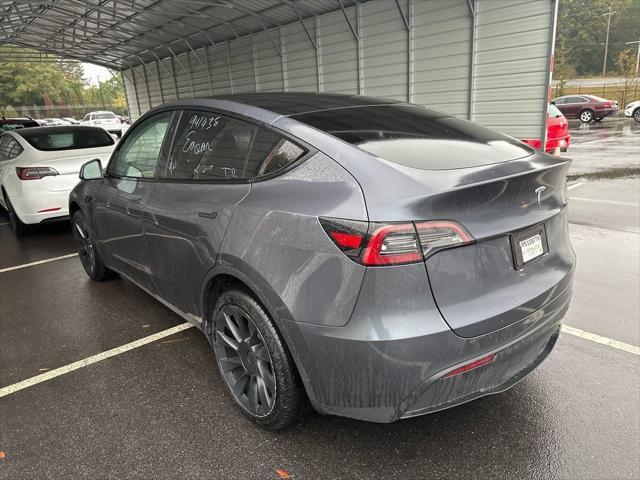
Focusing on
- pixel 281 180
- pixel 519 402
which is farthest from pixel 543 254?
pixel 281 180

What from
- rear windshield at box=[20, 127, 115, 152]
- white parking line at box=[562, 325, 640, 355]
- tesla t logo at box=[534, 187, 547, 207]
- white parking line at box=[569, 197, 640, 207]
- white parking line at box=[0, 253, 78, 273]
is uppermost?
rear windshield at box=[20, 127, 115, 152]

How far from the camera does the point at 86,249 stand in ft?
15.4

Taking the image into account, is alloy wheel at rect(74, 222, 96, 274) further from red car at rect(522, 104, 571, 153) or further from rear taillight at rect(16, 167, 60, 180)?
red car at rect(522, 104, 571, 153)

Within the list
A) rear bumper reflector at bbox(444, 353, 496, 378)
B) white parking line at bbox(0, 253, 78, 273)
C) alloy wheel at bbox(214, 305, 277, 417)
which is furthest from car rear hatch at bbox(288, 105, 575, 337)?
white parking line at bbox(0, 253, 78, 273)

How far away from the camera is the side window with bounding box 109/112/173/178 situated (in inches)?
125

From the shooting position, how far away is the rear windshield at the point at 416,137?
6.90 feet

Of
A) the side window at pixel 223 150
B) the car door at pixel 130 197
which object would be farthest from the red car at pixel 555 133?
the side window at pixel 223 150

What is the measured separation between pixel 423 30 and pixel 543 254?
821 cm

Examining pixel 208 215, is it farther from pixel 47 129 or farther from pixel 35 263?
pixel 47 129

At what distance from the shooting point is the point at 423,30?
9180mm

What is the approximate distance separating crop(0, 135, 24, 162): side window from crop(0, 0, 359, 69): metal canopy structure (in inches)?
238

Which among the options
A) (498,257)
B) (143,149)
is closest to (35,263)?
A: (143,149)

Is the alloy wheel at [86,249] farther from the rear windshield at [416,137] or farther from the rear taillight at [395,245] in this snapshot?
the rear taillight at [395,245]

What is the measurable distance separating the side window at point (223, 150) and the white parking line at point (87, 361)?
1273mm
